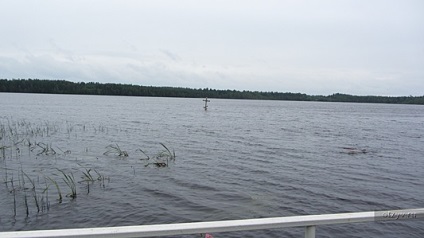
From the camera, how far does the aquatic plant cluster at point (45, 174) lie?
10.9m

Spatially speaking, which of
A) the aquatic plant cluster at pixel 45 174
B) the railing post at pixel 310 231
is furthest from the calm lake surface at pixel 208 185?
the railing post at pixel 310 231

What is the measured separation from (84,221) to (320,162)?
44.9 feet

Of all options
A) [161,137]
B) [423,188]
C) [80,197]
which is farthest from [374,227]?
[161,137]

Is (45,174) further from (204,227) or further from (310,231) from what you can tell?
(310,231)

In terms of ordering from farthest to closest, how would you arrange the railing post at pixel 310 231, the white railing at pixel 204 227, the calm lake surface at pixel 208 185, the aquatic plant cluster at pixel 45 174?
the aquatic plant cluster at pixel 45 174 → the calm lake surface at pixel 208 185 → the railing post at pixel 310 231 → the white railing at pixel 204 227

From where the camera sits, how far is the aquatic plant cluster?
10.9m

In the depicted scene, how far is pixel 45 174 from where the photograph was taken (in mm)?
14336

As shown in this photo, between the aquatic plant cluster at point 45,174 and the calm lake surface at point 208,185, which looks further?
the aquatic plant cluster at point 45,174

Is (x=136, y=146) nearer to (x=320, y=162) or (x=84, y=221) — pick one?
(x=320, y=162)

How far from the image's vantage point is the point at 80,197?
37.5 ft

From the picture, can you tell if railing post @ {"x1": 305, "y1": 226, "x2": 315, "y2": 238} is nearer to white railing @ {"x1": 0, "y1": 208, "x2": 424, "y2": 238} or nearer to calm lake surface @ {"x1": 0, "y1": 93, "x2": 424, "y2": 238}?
white railing @ {"x1": 0, "y1": 208, "x2": 424, "y2": 238}

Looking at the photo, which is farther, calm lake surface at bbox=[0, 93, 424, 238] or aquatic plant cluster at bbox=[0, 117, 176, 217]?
aquatic plant cluster at bbox=[0, 117, 176, 217]

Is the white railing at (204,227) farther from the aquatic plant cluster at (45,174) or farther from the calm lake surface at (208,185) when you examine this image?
the aquatic plant cluster at (45,174)

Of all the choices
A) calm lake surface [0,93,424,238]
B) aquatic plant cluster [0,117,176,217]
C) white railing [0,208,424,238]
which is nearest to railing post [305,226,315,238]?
white railing [0,208,424,238]
